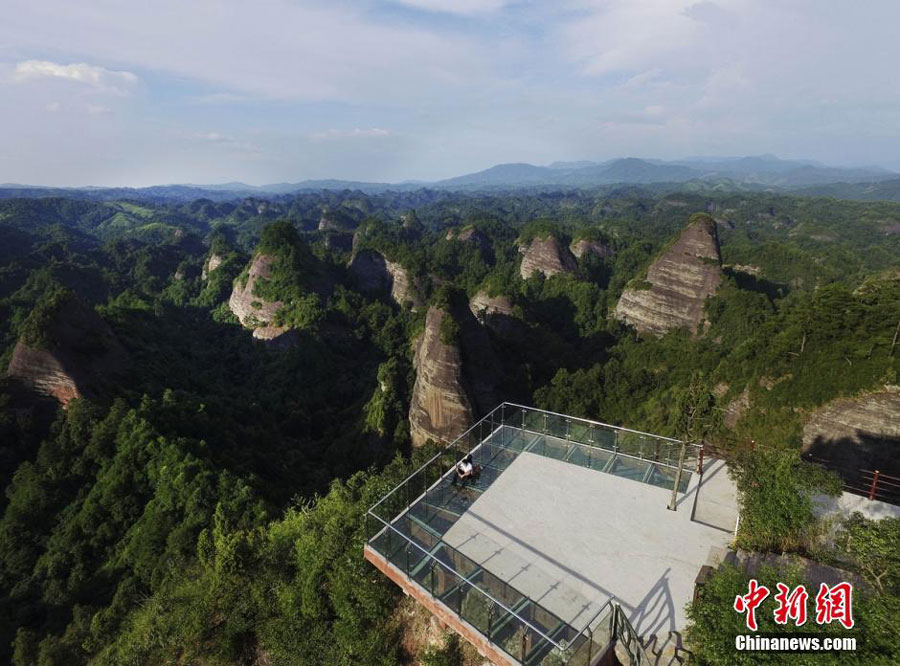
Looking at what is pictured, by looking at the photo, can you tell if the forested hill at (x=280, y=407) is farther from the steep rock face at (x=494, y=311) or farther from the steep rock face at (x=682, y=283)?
the steep rock face at (x=682, y=283)


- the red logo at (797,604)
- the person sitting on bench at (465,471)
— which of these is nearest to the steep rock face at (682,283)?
the person sitting on bench at (465,471)

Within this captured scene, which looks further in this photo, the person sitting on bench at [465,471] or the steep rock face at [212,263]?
the steep rock face at [212,263]

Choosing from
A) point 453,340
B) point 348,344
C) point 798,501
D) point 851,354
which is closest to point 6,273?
point 348,344

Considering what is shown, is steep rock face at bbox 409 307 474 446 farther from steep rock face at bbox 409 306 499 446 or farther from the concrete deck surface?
the concrete deck surface

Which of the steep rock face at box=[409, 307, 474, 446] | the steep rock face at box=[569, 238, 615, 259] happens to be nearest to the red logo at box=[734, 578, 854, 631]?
the steep rock face at box=[409, 307, 474, 446]

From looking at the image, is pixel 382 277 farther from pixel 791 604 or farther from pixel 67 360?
pixel 791 604

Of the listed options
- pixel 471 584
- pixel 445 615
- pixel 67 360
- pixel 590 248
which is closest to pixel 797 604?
pixel 471 584
